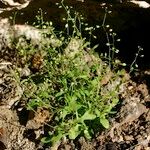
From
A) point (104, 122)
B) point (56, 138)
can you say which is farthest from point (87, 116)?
point (56, 138)

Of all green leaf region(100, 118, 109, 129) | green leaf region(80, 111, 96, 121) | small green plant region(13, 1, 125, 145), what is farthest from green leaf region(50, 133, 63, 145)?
green leaf region(100, 118, 109, 129)

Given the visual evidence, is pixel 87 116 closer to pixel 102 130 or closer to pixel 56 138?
pixel 102 130

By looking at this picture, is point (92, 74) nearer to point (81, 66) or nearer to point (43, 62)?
point (81, 66)

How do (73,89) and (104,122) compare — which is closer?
(104,122)

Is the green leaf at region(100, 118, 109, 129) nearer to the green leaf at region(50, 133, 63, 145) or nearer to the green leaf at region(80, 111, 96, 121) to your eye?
the green leaf at region(80, 111, 96, 121)

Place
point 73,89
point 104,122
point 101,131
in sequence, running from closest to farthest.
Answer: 1. point 104,122
2. point 101,131
3. point 73,89

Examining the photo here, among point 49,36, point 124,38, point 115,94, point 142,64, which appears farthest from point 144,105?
point 49,36

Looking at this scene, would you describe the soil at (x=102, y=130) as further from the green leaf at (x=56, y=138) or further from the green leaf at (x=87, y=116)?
the green leaf at (x=87, y=116)

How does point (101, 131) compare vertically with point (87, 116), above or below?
below

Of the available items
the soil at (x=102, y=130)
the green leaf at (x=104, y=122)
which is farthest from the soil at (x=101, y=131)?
the green leaf at (x=104, y=122)
